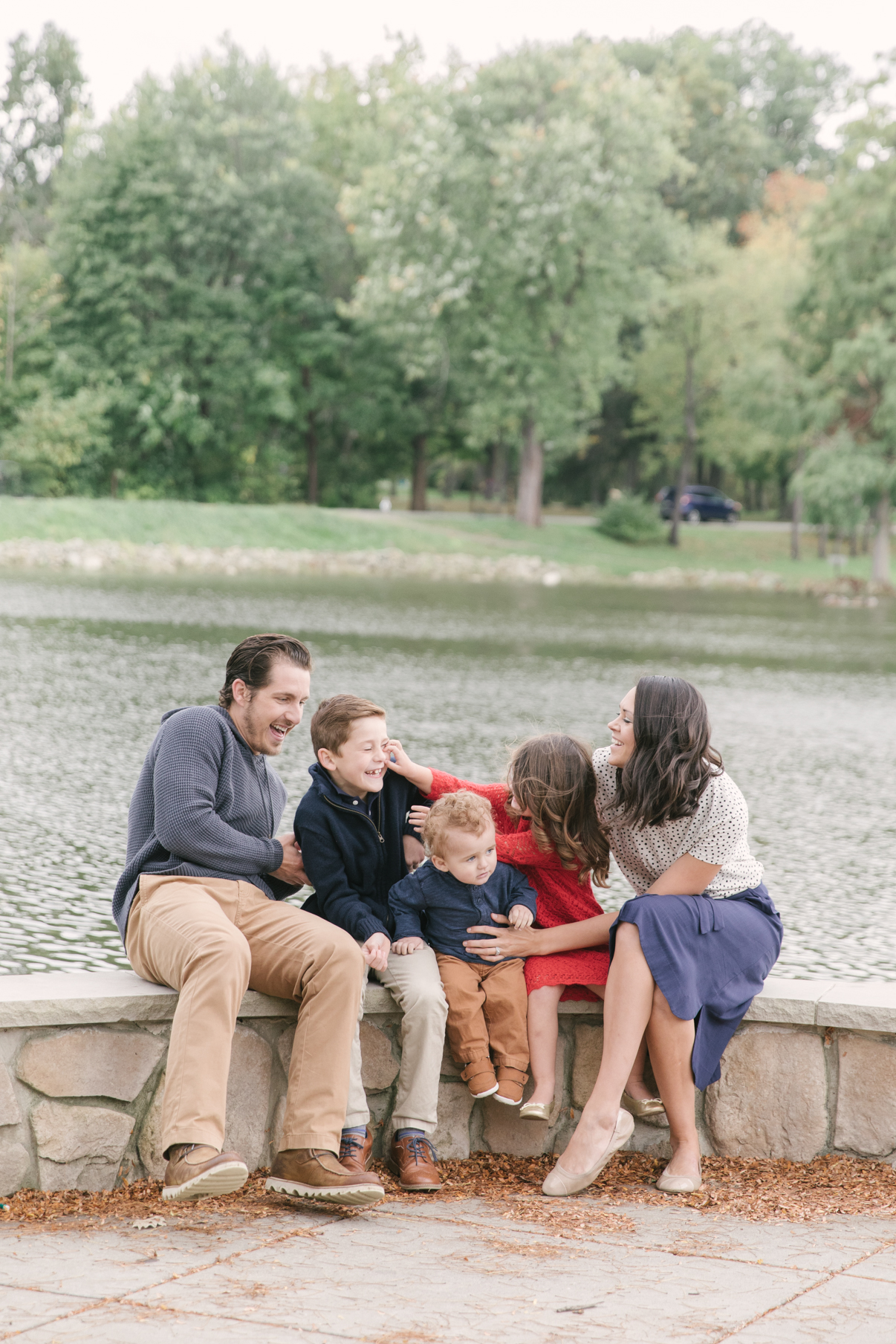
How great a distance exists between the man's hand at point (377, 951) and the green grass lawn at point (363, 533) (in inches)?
1197

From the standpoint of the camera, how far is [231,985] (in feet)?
10.3

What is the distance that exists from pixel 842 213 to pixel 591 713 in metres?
27.4

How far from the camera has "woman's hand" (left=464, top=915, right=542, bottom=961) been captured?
3.57 metres

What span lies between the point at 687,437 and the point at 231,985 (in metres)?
44.7

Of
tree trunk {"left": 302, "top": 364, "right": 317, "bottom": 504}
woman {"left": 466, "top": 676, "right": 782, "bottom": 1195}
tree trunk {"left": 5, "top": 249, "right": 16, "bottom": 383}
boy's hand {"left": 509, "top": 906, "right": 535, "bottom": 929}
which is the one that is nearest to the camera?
woman {"left": 466, "top": 676, "right": 782, "bottom": 1195}

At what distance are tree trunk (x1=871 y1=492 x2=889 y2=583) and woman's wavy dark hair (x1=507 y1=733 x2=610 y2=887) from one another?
110 feet

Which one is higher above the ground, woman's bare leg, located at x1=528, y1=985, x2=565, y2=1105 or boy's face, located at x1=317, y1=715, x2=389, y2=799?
boy's face, located at x1=317, y1=715, x2=389, y2=799

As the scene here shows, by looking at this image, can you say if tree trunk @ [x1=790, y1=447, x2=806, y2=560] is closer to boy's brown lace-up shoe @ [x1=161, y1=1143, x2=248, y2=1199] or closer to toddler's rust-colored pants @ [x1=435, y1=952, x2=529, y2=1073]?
toddler's rust-colored pants @ [x1=435, y1=952, x2=529, y2=1073]

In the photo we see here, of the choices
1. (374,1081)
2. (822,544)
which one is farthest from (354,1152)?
(822,544)

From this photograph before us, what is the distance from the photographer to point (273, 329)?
45125 millimetres

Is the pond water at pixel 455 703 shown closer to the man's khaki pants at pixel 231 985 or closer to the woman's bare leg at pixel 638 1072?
the man's khaki pants at pixel 231 985

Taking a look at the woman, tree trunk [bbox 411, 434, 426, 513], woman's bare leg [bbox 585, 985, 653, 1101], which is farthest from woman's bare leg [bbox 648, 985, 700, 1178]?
tree trunk [bbox 411, 434, 426, 513]

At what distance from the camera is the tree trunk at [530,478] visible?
42.4 m

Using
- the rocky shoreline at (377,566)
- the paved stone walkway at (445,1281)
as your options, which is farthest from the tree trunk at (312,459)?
the paved stone walkway at (445,1281)
